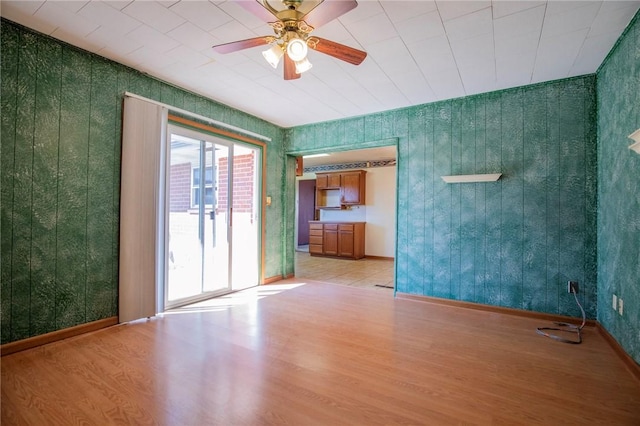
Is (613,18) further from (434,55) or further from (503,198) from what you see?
(503,198)

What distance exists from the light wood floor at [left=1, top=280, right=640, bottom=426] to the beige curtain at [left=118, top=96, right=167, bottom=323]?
31 centimetres

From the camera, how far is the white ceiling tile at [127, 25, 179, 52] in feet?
7.92

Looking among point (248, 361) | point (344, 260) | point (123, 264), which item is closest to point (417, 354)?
point (248, 361)

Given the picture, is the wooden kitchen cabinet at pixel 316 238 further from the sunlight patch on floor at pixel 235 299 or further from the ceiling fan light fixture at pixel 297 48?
the ceiling fan light fixture at pixel 297 48

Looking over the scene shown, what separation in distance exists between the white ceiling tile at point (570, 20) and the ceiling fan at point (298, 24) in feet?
4.88

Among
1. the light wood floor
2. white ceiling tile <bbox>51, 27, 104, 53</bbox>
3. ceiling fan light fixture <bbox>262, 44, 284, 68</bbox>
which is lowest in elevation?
the light wood floor

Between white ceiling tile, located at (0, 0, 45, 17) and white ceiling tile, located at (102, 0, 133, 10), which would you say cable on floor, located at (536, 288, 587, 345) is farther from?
white ceiling tile, located at (0, 0, 45, 17)

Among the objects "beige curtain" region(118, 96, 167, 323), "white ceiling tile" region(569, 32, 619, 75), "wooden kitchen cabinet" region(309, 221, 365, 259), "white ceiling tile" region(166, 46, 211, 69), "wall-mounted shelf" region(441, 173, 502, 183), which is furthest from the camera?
"wooden kitchen cabinet" region(309, 221, 365, 259)

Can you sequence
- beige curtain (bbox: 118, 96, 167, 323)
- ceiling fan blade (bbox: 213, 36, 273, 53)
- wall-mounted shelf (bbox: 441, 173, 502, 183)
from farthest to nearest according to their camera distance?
wall-mounted shelf (bbox: 441, 173, 502, 183)
beige curtain (bbox: 118, 96, 167, 323)
ceiling fan blade (bbox: 213, 36, 273, 53)

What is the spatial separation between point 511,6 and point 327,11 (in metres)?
1.35

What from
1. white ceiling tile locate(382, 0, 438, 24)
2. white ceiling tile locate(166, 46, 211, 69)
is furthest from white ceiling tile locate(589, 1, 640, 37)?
white ceiling tile locate(166, 46, 211, 69)

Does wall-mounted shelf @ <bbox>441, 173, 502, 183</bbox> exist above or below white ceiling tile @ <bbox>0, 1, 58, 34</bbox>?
below

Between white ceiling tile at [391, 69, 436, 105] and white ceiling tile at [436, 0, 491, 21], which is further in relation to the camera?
white ceiling tile at [391, 69, 436, 105]

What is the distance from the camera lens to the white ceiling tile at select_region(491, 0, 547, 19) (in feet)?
6.69
